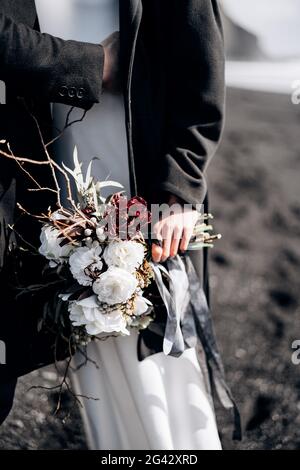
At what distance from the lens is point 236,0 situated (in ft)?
19.3

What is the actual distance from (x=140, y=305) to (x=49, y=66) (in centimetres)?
63

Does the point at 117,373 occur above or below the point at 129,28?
below

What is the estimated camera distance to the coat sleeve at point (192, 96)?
5.69ft

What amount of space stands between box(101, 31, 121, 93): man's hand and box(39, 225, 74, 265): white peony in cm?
42

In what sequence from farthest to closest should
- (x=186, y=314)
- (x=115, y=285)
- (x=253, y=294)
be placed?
(x=253, y=294)
(x=186, y=314)
(x=115, y=285)

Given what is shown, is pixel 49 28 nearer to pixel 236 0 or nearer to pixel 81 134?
pixel 81 134

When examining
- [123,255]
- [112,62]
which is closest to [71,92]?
[112,62]

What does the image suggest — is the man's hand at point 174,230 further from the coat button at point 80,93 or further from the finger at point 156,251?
the coat button at point 80,93

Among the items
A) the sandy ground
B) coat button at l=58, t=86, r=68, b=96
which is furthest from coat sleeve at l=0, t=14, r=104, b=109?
the sandy ground

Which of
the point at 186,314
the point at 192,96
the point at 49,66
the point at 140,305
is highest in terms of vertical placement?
the point at 49,66

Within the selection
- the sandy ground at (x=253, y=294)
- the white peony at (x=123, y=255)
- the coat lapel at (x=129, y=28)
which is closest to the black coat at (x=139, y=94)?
the coat lapel at (x=129, y=28)

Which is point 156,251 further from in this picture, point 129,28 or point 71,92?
point 129,28

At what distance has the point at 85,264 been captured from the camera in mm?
1607

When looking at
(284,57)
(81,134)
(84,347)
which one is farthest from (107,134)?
(284,57)
